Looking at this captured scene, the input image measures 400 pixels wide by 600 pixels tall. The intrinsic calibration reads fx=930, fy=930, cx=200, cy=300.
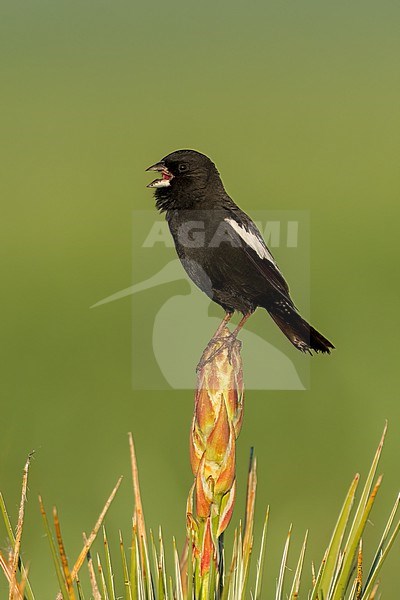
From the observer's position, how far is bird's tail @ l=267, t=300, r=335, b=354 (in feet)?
6.91

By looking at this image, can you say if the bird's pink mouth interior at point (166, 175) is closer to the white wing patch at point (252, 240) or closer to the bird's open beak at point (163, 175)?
the bird's open beak at point (163, 175)

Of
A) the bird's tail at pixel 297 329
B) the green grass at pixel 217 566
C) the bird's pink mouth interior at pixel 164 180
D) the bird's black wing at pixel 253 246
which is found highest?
the bird's pink mouth interior at pixel 164 180

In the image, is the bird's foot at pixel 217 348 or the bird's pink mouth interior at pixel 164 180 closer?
the bird's foot at pixel 217 348

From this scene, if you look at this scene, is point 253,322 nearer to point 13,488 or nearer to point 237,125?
point 13,488

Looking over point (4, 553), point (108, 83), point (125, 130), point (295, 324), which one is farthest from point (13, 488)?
A: point (108, 83)

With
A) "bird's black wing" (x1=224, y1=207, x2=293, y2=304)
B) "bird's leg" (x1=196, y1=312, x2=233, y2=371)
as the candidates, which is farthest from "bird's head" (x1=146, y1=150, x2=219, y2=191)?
"bird's leg" (x1=196, y1=312, x2=233, y2=371)

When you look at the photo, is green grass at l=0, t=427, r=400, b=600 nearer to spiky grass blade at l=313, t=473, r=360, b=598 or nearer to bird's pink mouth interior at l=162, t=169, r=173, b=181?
spiky grass blade at l=313, t=473, r=360, b=598

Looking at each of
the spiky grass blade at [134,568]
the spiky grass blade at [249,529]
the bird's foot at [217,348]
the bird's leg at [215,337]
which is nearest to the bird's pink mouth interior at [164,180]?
the bird's leg at [215,337]

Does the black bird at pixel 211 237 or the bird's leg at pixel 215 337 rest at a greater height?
the black bird at pixel 211 237

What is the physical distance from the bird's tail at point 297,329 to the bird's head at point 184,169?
0.38m

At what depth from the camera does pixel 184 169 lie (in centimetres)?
231

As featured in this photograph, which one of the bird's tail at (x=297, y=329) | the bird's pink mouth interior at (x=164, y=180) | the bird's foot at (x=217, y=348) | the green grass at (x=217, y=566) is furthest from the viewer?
the bird's pink mouth interior at (x=164, y=180)

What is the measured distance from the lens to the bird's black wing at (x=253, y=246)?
7.47ft

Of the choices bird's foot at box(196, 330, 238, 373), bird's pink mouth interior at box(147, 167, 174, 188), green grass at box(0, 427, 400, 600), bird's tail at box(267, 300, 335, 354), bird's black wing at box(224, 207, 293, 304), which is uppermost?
bird's pink mouth interior at box(147, 167, 174, 188)
